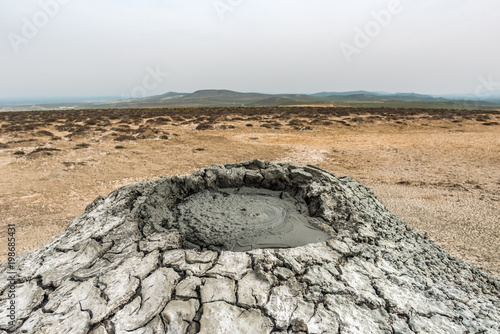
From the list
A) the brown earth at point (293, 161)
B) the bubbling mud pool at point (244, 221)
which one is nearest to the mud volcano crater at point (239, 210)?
the bubbling mud pool at point (244, 221)

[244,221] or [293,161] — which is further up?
[244,221]

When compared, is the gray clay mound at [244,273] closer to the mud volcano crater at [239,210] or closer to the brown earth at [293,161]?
the mud volcano crater at [239,210]

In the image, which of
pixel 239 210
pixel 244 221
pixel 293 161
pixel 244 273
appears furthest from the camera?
pixel 293 161

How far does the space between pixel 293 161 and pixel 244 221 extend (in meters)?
9.66

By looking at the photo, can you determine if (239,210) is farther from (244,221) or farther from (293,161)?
(293,161)

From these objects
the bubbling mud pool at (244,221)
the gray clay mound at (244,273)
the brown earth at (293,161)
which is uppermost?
the bubbling mud pool at (244,221)

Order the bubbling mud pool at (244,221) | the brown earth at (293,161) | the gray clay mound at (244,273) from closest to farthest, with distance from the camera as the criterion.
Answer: the gray clay mound at (244,273) < the bubbling mud pool at (244,221) < the brown earth at (293,161)

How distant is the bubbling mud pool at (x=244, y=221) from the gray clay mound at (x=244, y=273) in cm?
2

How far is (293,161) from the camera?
42.1 feet

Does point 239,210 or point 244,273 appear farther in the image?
point 239,210

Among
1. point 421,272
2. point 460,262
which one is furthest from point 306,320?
point 460,262

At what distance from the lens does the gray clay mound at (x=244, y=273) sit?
230 cm

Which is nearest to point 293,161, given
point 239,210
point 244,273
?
point 239,210

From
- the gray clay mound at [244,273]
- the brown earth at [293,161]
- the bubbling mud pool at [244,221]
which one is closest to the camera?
the gray clay mound at [244,273]
